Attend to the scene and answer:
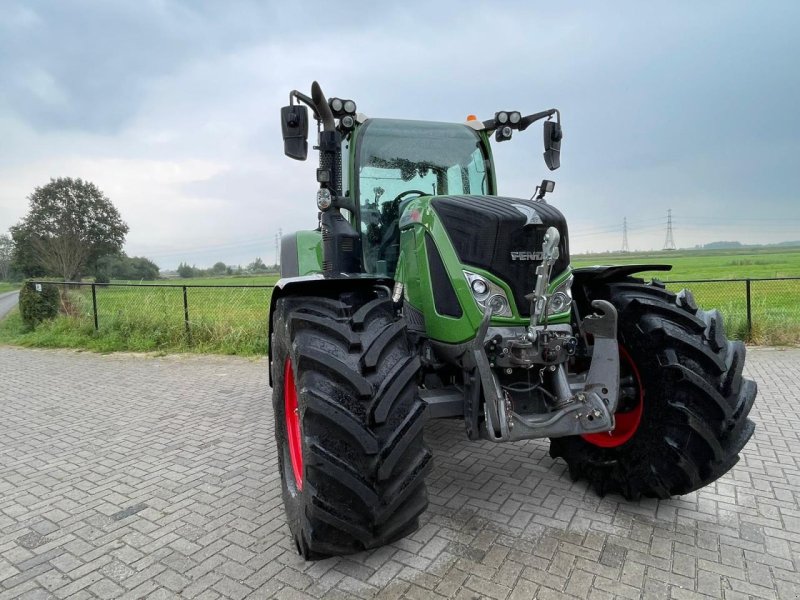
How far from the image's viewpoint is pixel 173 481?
380 centimetres

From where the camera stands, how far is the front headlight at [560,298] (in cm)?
→ 282

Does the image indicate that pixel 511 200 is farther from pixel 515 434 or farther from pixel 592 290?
pixel 515 434

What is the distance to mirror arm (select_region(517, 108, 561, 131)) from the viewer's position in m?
4.22

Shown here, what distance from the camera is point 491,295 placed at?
2725mm

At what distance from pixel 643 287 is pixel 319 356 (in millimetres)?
2167

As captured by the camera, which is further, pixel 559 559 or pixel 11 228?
pixel 11 228

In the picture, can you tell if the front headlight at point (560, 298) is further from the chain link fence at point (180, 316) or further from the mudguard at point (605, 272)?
the chain link fence at point (180, 316)

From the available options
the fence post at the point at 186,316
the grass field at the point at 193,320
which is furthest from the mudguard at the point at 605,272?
the fence post at the point at 186,316

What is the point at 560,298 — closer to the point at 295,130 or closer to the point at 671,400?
the point at 671,400

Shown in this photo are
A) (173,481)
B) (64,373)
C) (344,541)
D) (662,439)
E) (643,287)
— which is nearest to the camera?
(344,541)

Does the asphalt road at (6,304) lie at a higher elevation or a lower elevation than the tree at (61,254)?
lower

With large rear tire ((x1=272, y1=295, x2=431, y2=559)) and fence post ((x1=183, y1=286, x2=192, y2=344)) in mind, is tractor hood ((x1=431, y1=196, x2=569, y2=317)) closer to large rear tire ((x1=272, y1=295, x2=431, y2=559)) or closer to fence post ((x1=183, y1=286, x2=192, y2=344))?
large rear tire ((x1=272, y1=295, x2=431, y2=559))

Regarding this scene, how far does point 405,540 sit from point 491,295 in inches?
56.5

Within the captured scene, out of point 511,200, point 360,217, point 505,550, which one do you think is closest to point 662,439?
point 505,550
